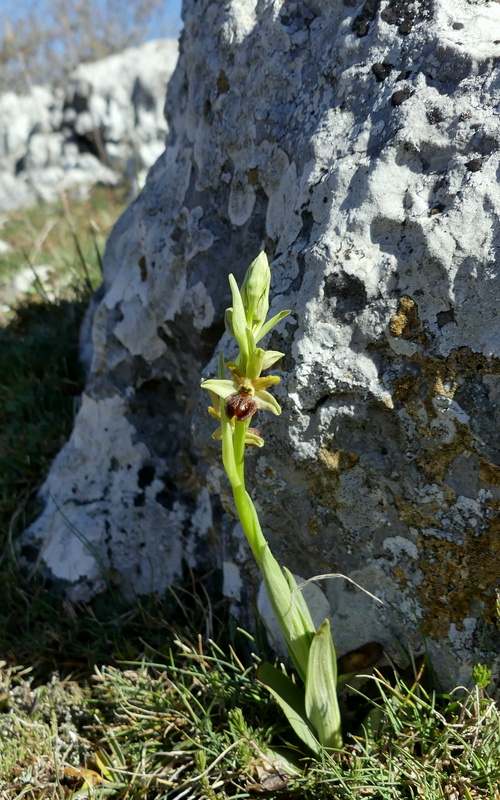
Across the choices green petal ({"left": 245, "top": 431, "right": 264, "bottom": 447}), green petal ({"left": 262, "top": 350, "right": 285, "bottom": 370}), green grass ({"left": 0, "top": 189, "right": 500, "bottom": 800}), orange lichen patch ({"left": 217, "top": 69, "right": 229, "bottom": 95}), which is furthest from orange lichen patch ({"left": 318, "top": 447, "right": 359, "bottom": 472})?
orange lichen patch ({"left": 217, "top": 69, "right": 229, "bottom": 95})

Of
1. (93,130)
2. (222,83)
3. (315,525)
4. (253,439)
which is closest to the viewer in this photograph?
(253,439)

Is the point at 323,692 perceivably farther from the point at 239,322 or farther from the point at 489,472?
the point at 239,322

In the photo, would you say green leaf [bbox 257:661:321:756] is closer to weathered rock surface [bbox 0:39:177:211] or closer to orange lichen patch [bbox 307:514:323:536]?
orange lichen patch [bbox 307:514:323:536]

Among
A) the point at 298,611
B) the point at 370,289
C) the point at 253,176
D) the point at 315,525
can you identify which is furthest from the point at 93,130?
the point at 298,611

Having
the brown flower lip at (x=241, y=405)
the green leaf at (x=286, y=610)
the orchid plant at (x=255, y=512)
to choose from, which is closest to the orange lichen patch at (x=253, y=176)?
the orchid plant at (x=255, y=512)

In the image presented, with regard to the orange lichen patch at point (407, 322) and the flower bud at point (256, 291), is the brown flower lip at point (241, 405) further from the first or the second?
the orange lichen patch at point (407, 322)

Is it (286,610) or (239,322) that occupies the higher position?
(239,322)
